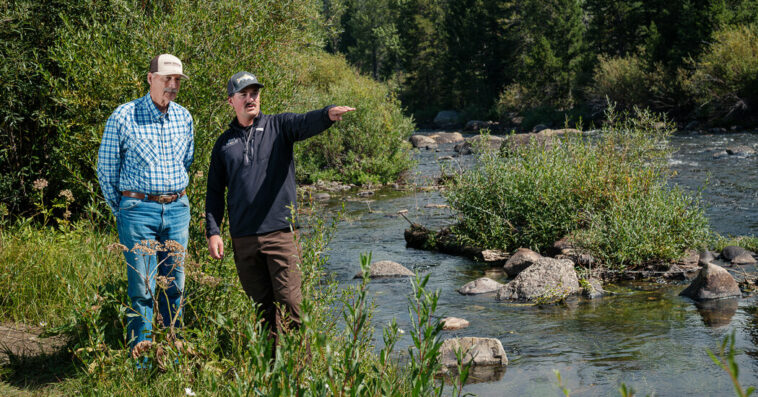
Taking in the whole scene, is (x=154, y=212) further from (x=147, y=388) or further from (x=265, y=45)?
(x=265, y=45)

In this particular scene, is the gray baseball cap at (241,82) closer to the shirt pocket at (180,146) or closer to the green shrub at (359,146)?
the shirt pocket at (180,146)

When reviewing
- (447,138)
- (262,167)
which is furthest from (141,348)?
(447,138)

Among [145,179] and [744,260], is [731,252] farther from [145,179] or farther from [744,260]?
[145,179]

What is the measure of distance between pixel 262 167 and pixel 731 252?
9767 millimetres

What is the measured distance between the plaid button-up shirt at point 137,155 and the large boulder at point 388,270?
685 cm

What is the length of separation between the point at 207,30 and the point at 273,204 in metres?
4.67

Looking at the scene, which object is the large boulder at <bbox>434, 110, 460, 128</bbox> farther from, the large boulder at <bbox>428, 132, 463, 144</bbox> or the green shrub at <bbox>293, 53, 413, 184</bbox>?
the green shrub at <bbox>293, 53, 413, 184</bbox>

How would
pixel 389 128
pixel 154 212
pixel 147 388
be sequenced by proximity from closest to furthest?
pixel 147 388, pixel 154 212, pixel 389 128

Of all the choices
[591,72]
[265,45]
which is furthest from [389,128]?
[591,72]

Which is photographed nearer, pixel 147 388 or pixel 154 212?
pixel 147 388

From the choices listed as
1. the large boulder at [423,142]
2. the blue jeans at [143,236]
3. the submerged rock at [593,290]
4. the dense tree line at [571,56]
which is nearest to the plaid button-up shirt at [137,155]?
the blue jeans at [143,236]

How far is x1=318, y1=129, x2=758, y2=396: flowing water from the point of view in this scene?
648cm

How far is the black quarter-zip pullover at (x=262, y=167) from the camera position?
445 centimetres

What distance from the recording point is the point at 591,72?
48.5 metres
